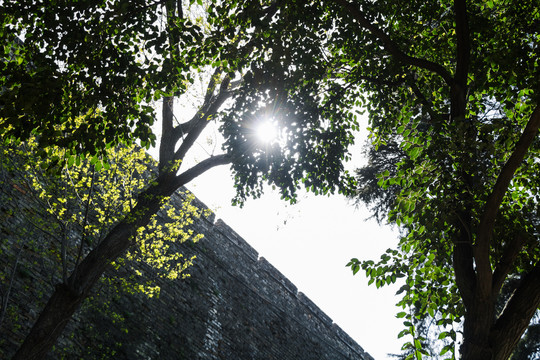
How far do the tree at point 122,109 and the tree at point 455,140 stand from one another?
0.62 m

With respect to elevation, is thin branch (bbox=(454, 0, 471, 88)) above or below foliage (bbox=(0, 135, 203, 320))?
above

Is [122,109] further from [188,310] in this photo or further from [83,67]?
[188,310]

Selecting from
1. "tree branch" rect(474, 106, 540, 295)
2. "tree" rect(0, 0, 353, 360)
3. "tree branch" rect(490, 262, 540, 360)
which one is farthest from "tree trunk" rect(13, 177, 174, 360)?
"tree branch" rect(490, 262, 540, 360)

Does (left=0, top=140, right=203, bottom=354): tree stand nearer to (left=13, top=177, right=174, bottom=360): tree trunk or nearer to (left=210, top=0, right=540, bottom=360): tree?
(left=13, top=177, right=174, bottom=360): tree trunk

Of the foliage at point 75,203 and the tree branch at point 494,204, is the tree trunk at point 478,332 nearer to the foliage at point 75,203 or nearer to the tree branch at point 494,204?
the tree branch at point 494,204

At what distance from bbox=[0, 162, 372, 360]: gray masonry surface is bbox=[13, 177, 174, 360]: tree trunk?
0.56 meters

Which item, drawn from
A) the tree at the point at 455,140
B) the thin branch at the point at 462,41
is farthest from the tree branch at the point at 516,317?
the thin branch at the point at 462,41

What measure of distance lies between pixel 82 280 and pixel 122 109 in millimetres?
2273

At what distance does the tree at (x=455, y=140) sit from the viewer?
158 inches

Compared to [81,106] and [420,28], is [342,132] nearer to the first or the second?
[420,28]

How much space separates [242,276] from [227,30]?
7.85 m

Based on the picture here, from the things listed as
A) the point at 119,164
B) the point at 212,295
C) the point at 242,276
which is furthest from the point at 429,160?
the point at 242,276

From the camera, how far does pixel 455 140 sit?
4387mm

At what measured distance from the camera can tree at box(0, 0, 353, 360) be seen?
4.48 meters
